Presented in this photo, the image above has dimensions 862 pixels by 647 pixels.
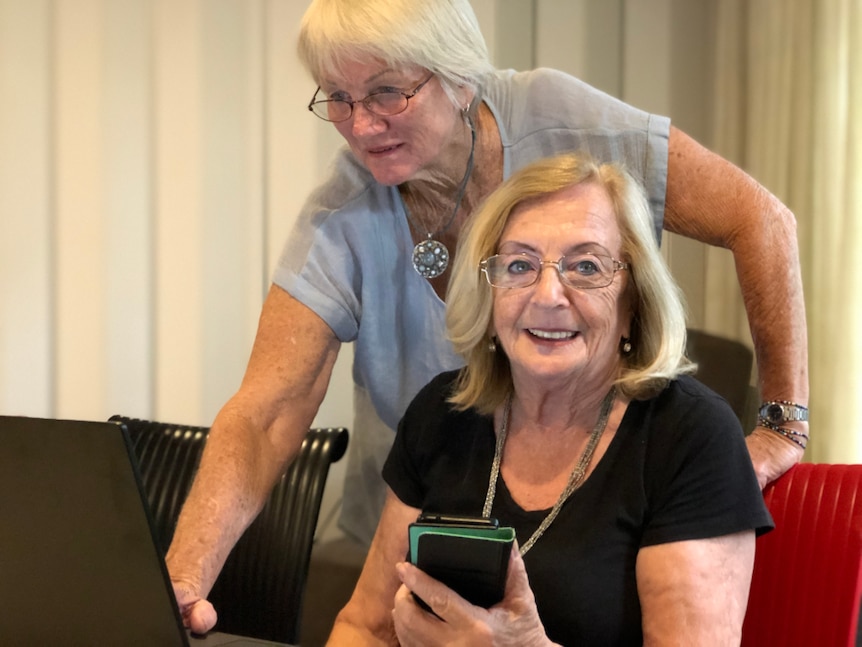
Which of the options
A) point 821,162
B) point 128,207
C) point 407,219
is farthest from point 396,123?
point 128,207

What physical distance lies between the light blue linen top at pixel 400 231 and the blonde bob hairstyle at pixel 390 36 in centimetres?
13

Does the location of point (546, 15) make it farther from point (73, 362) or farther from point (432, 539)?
point (432, 539)

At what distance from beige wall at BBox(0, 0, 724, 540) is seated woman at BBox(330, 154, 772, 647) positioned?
122 cm

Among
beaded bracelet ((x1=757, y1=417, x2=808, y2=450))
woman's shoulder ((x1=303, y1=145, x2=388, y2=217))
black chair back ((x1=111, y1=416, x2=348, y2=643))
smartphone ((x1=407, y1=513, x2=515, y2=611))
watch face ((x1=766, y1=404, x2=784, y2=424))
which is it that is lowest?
black chair back ((x1=111, y1=416, x2=348, y2=643))

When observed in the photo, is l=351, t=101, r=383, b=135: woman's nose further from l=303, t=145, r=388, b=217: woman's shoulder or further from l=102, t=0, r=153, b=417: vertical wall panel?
l=102, t=0, r=153, b=417: vertical wall panel

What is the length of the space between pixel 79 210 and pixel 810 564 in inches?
80.9

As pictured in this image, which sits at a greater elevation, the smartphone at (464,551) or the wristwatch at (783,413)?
the wristwatch at (783,413)

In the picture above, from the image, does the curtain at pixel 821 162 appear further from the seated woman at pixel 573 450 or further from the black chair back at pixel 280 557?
the black chair back at pixel 280 557

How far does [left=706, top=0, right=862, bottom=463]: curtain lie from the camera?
6.38 feet

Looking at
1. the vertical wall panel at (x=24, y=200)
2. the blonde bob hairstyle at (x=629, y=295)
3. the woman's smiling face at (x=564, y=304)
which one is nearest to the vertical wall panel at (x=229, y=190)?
the vertical wall panel at (x=24, y=200)

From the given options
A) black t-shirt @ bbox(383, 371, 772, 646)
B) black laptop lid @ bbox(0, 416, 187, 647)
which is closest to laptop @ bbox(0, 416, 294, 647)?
black laptop lid @ bbox(0, 416, 187, 647)

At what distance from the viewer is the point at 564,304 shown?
1266 mm

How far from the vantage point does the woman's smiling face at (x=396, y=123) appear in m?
1.43

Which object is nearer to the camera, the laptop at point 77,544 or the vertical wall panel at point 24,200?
the laptop at point 77,544
